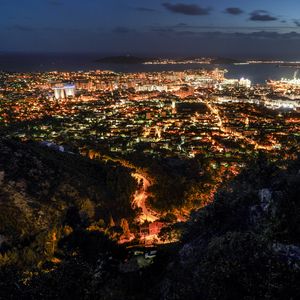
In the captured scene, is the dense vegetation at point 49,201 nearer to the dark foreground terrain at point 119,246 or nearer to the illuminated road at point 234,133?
the dark foreground terrain at point 119,246

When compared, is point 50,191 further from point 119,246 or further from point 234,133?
point 234,133

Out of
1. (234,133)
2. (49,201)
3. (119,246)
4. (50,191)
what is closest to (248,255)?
(119,246)

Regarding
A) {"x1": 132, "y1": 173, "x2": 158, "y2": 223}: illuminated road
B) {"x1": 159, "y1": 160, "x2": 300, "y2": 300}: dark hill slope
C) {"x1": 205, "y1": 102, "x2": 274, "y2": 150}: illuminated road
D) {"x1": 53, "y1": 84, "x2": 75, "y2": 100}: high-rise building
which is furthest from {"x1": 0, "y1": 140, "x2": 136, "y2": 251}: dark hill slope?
{"x1": 53, "y1": 84, "x2": 75, "y2": 100}: high-rise building

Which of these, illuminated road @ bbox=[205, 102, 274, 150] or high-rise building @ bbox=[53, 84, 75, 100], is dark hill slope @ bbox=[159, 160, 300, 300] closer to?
illuminated road @ bbox=[205, 102, 274, 150]

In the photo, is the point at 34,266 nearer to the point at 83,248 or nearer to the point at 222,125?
the point at 83,248

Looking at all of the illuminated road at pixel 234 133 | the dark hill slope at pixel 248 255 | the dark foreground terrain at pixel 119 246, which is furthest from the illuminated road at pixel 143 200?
the illuminated road at pixel 234 133

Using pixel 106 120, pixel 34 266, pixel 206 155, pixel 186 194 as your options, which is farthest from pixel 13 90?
pixel 34 266

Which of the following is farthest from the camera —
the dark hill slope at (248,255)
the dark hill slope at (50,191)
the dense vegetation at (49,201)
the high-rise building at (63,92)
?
the high-rise building at (63,92)
